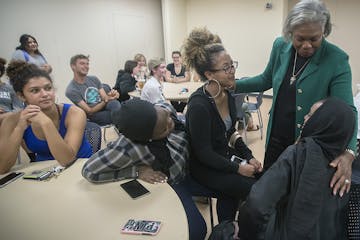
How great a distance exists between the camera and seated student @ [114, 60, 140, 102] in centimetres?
415

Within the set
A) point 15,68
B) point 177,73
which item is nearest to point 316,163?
point 15,68

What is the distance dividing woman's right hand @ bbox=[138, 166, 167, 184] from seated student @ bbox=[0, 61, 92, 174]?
1.51 ft

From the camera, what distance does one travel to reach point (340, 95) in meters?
1.23

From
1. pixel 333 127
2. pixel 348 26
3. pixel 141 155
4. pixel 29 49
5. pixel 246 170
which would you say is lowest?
pixel 246 170

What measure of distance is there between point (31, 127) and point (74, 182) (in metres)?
0.54

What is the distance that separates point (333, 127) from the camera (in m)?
0.90

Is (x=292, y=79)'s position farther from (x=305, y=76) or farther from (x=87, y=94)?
(x=87, y=94)

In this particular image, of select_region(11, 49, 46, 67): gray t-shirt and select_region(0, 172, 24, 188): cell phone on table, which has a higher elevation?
select_region(11, 49, 46, 67): gray t-shirt

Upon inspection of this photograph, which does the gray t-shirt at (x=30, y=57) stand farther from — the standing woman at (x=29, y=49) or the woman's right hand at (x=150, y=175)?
the woman's right hand at (x=150, y=175)

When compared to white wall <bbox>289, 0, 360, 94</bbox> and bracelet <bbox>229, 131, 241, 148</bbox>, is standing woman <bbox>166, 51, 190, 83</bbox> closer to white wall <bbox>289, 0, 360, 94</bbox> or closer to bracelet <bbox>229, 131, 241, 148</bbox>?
white wall <bbox>289, 0, 360, 94</bbox>

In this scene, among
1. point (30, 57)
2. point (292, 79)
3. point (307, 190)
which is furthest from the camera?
point (30, 57)

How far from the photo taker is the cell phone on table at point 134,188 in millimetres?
1128

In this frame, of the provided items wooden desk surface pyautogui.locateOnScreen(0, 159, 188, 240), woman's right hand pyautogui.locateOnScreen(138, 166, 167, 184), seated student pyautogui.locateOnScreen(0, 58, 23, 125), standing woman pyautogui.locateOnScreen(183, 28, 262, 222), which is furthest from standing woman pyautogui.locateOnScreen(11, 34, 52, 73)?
woman's right hand pyautogui.locateOnScreen(138, 166, 167, 184)

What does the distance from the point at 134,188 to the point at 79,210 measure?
24 centimetres
